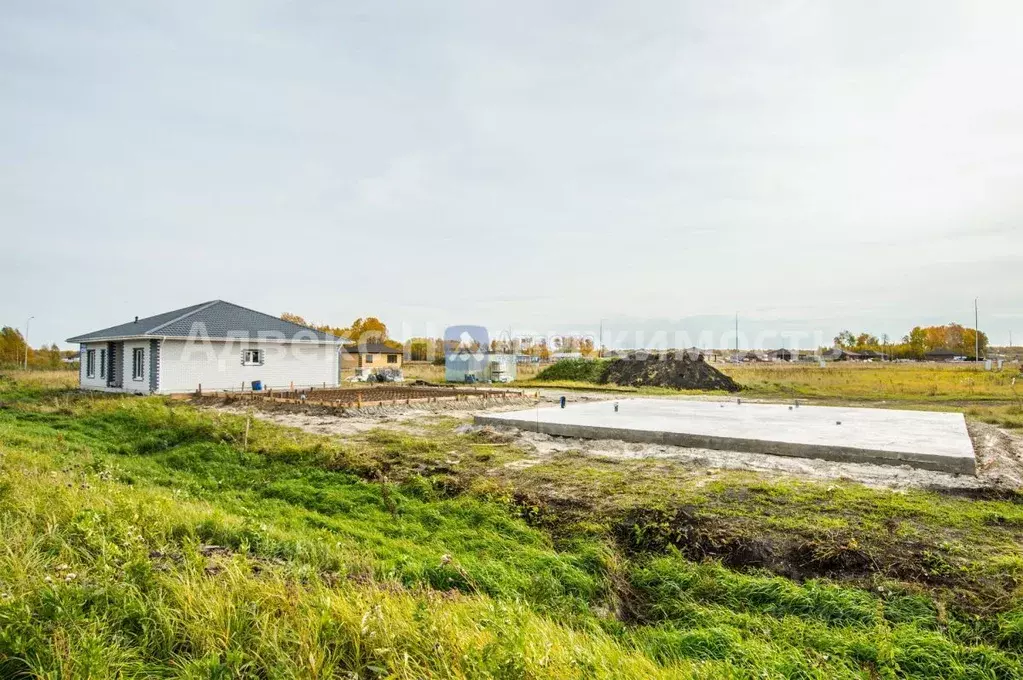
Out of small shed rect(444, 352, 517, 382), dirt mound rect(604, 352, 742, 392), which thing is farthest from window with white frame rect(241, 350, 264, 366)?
dirt mound rect(604, 352, 742, 392)

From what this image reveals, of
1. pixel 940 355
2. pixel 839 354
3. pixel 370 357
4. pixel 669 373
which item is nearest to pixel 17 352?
pixel 370 357

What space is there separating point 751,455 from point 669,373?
25141 mm

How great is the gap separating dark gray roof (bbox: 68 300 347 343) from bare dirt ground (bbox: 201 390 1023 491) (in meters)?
8.99

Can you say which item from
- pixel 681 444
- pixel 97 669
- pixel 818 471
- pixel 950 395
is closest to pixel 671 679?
pixel 97 669

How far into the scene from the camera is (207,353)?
2259 cm

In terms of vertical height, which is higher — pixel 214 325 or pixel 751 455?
pixel 214 325

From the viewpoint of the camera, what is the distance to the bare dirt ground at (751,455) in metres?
8.02

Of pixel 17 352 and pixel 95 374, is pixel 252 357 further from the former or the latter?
pixel 17 352

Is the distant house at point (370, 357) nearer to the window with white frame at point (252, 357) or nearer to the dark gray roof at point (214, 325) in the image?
the dark gray roof at point (214, 325)

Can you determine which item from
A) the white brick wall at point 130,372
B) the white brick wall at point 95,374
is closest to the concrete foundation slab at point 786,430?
the white brick wall at point 130,372

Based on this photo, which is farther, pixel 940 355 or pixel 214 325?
pixel 940 355

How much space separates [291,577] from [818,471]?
803 centimetres

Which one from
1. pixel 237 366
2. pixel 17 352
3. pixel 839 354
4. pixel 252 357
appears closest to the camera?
pixel 237 366

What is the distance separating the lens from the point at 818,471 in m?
8.63
